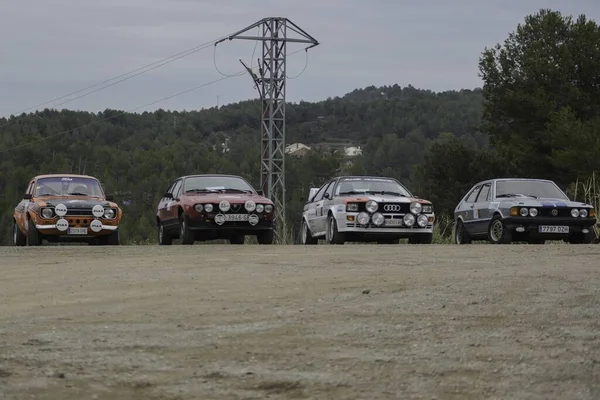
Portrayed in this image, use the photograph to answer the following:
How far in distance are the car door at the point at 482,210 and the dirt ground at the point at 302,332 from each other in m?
8.78

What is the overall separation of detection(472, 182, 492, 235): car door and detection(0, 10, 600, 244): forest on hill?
4416 millimetres

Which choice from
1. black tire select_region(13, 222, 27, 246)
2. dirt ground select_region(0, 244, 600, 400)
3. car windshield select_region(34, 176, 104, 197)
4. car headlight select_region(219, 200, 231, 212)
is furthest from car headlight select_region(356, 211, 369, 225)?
dirt ground select_region(0, 244, 600, 400)

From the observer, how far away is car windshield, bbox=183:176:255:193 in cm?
2275

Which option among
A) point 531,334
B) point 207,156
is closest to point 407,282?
point 531,334

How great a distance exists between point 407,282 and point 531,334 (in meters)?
3.64

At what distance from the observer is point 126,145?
117 metres

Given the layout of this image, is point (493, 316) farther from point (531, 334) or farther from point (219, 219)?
point (219, 219)

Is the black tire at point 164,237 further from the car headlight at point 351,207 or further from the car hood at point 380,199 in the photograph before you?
the car headlight at point 351,207

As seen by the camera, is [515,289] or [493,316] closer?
[493,316]

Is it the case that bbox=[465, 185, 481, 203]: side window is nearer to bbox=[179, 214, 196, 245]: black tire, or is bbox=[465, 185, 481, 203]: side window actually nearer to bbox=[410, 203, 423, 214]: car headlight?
bbox=[410, 203, 423, 214]: car headlight

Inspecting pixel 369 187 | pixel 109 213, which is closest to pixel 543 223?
pixel 369 187

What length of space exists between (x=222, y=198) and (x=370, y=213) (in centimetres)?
274

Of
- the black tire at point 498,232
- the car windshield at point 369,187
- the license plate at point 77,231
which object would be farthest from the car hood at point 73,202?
the black tire at point 498,232

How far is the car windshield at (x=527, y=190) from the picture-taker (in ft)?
72.8
